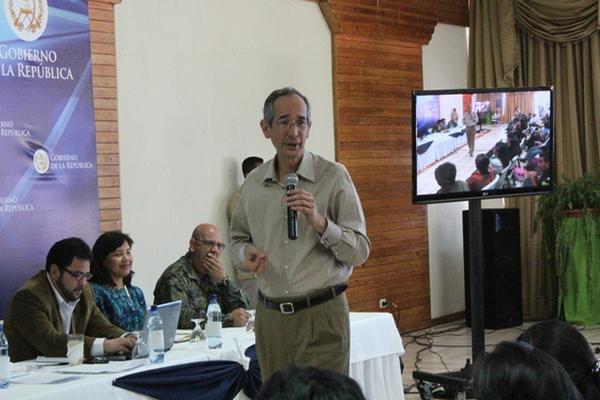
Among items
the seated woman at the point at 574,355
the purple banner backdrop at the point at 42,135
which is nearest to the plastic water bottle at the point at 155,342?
the purple banner backdrop at the point at 42,135

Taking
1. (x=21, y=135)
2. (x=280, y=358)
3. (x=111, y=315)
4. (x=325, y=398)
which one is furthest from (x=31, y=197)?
(x=325, y=398)

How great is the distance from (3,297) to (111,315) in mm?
1076

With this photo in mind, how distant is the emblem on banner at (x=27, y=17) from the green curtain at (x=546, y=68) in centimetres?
525

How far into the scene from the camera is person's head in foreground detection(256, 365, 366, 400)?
60.8 inches

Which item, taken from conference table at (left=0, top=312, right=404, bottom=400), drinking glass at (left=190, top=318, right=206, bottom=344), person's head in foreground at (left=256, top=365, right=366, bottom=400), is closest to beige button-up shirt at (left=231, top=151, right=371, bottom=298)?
conference table at (left=0, top=312, right=404, bottom=400)

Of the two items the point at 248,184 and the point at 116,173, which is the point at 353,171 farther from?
the point at 248,184

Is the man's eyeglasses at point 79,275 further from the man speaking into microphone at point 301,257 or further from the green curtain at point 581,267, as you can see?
the green curtain at point 581,267

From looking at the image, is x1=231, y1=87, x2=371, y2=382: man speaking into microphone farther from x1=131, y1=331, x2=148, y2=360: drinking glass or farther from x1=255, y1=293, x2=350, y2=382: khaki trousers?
x1=131, y1=331, x2=148, y2=360: drinking glass

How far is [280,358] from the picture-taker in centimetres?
332

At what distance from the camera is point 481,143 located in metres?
6.50

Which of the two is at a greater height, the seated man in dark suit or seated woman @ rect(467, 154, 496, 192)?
seated woman @ rect(467, 154, 496, 192)

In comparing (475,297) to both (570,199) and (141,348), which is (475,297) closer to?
(141,348)

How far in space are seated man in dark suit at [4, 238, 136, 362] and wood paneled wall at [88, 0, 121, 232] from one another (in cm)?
190

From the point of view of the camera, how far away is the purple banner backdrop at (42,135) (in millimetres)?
5902
